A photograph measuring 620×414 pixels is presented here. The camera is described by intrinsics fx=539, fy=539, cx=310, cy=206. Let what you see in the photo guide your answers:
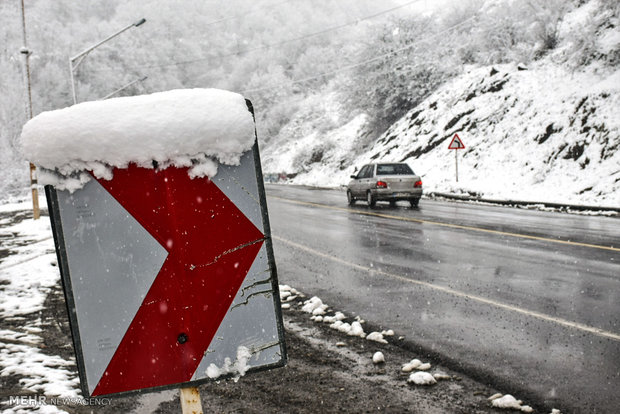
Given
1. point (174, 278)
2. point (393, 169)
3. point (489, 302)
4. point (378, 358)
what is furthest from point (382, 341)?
point (393, 169)

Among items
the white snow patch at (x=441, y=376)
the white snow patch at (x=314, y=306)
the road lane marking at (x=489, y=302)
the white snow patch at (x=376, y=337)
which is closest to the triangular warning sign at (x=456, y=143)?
the road lane marking at (x=489, y=302)

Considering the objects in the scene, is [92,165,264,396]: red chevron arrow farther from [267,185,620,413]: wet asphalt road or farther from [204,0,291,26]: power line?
[204,0,291,26]: power line

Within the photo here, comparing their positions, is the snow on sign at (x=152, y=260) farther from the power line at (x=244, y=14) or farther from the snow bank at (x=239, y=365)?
the power line at (x=244, y=14)

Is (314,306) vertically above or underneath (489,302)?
above

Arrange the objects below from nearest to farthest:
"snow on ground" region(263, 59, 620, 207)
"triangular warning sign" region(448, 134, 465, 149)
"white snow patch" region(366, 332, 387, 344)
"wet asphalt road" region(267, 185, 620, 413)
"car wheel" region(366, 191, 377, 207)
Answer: "wet asphalt road" region(267, 185, 620, 413), "white snow patch" region(366, 332, 387, 344), "car wheel" region(366, 191, 377, 207), "snow on ground" region(263, 59, 620, 207), "triangular warning sign" region(448, 134, 465, 149)

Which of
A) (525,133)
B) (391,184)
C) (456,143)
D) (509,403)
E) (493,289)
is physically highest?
(525,133)

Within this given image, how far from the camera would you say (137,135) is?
191 centimetres

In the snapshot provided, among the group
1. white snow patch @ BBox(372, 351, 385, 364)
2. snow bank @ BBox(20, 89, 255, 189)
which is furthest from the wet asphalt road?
snow bank @ BBox(20, 89, 255, 189)

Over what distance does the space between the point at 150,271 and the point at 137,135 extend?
494mm

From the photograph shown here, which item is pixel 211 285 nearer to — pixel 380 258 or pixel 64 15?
pixel 380 258

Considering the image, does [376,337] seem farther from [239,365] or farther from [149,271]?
[149,271]

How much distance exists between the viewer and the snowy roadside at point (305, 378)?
384cm

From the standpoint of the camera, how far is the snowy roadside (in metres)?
3.84

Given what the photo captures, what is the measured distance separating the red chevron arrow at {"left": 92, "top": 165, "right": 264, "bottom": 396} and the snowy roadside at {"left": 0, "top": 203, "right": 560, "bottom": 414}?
1.96 metres
